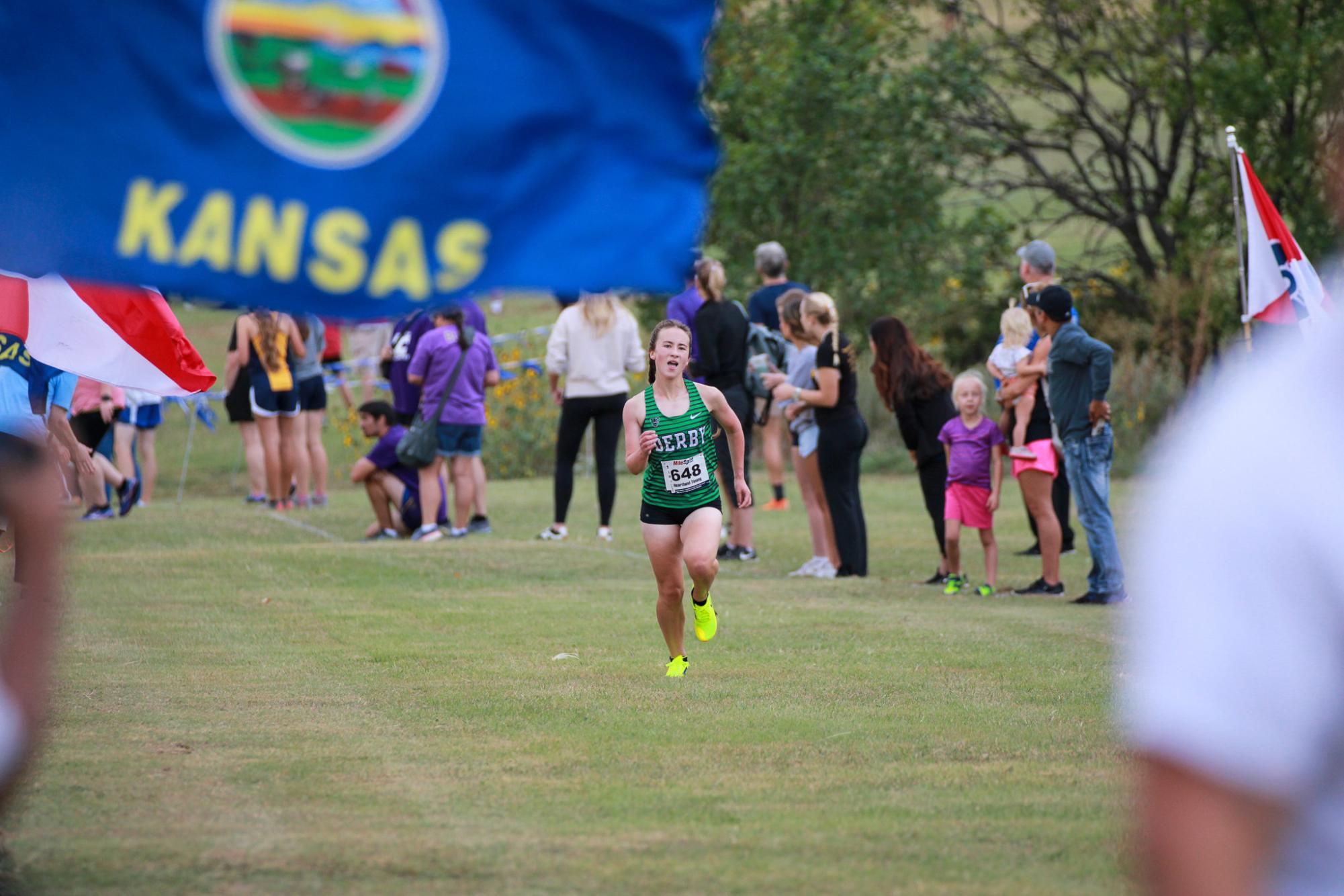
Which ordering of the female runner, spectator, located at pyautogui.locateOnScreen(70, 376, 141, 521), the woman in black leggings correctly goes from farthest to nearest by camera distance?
1. spectator, located at pyautogui.locateOnScreen(70, 376, 141, 521)
2. the woman in black leggings
3. the female runner

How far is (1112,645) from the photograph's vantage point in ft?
30.0

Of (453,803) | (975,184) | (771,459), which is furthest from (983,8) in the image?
(453,803)

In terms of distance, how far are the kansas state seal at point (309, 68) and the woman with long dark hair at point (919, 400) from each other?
863cm

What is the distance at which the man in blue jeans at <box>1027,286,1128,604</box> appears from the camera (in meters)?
10.8

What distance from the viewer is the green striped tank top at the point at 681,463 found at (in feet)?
27.5

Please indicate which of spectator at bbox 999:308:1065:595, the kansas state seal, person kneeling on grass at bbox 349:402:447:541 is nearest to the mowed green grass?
spectator at bbox 999:308:1065:595

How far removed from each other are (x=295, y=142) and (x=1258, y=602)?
115 inches

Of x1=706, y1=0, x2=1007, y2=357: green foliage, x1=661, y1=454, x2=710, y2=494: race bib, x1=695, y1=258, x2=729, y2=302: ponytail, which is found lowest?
x1=661, y1=454, x2=710, y2=494: race bib

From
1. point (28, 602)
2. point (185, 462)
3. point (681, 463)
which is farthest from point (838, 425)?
point (185, 462)

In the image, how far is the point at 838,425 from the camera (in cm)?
1240

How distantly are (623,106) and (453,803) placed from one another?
252 centimetres

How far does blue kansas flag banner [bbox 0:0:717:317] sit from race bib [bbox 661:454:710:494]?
427 cm

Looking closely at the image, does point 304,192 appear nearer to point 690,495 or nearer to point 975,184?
point 690,495

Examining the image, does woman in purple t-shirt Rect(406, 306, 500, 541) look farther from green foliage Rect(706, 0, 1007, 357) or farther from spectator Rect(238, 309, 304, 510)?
green foliage Rect(706, 0, 1007, 357)
